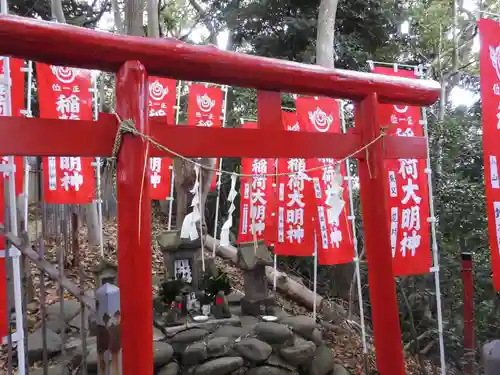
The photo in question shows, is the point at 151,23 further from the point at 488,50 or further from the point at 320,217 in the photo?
the point at 488,50

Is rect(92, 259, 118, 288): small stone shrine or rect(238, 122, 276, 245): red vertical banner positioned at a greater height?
rect(238, 122, 276, 245): red vertical banner

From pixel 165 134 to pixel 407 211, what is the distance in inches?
125

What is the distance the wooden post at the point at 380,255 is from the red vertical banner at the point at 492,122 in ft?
2.82

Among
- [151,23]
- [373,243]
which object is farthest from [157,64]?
[151,23]

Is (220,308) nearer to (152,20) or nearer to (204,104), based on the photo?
(204,104)

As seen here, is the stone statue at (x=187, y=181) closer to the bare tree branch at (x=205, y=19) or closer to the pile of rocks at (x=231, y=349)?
the pile of rocks at (x=231, y=349)

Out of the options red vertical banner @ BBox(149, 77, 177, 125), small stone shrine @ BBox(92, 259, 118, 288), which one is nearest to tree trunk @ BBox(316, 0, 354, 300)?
red vertical banner @ BBox(149, 77, 177, 125)

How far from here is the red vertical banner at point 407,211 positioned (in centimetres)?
493

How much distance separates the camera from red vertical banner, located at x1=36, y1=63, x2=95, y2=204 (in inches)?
228

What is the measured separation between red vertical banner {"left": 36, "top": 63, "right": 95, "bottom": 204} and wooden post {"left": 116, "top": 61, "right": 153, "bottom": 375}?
320 centimetres

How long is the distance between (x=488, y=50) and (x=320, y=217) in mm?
2906

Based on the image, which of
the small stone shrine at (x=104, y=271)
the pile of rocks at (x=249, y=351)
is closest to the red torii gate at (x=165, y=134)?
the pile of rocks at (x=249, y=351)

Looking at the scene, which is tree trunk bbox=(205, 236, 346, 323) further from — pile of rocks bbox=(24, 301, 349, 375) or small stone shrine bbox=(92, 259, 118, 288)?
small stone shrine bbox=(92, 259, 118, 288)

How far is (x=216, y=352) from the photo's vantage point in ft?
16.4
